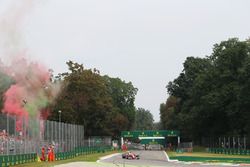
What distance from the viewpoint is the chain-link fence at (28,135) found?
50.7m

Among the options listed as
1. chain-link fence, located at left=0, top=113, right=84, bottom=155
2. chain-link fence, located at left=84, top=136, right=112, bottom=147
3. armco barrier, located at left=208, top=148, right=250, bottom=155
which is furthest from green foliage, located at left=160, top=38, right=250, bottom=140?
chain-link fence, located at left=0, top=113, right=84, bottom=155

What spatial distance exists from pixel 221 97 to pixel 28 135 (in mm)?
65708

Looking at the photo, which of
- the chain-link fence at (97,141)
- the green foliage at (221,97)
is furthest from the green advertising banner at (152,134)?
the chain-link fence at (97,141)

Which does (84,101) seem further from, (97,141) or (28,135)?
(28,135)

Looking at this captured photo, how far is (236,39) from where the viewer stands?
12131cm

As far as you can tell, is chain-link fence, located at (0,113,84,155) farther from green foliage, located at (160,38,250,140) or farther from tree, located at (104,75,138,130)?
tree, located at (104,75,138,130)

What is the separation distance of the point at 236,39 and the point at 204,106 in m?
16.0

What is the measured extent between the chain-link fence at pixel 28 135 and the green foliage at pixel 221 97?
133ft

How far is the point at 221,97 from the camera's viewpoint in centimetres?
11706

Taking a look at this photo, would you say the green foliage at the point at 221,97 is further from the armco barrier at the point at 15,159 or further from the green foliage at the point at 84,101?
the armco barrier at the point at 15,159

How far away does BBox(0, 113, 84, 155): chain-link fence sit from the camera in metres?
50.7

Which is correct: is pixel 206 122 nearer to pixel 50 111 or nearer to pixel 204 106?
pixel 204 106

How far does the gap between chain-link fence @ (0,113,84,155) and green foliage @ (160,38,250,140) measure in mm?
40392

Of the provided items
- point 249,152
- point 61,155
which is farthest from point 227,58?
point 61,155
